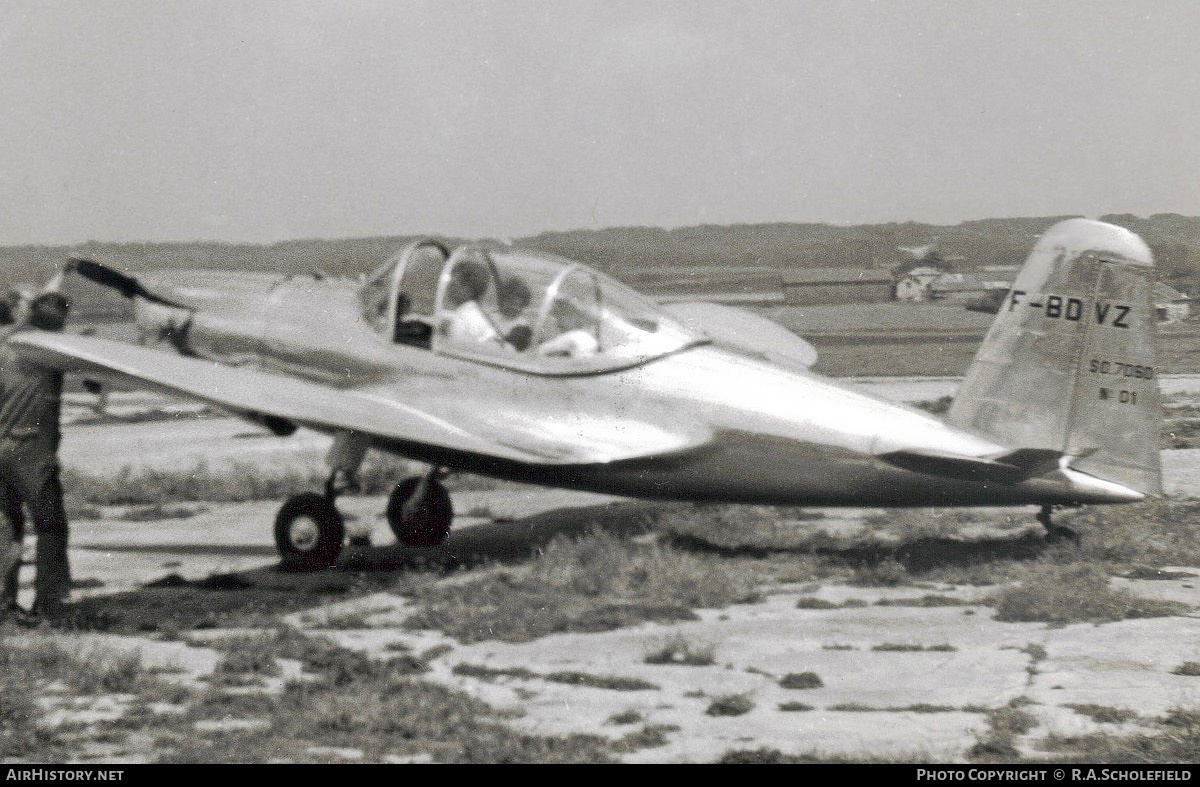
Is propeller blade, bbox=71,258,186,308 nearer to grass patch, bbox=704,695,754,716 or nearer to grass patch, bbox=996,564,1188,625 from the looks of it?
grass patch, bbox=704,695,754,716

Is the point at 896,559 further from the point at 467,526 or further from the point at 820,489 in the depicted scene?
the point at 467,526

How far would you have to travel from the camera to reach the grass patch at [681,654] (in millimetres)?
6367

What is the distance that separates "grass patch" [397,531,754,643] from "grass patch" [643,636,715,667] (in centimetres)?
67

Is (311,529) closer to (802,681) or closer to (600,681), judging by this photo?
(600,681)

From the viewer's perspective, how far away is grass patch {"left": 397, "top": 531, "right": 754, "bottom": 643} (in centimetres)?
716

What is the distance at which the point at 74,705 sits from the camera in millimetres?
5742

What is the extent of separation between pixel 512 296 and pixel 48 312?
3042 mm

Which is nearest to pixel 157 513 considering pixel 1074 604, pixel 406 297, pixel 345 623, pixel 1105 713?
pixel 406 297

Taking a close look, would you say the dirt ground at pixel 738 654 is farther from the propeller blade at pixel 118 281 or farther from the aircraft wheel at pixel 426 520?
the propeller blade at pixel 118 281

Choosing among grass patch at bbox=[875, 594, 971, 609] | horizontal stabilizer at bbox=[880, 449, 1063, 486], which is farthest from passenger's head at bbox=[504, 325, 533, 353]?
grass patch at bbox=[875, 594, 971, 609]

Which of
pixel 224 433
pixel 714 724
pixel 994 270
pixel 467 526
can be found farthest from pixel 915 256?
pixel 714 724

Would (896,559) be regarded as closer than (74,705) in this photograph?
No
